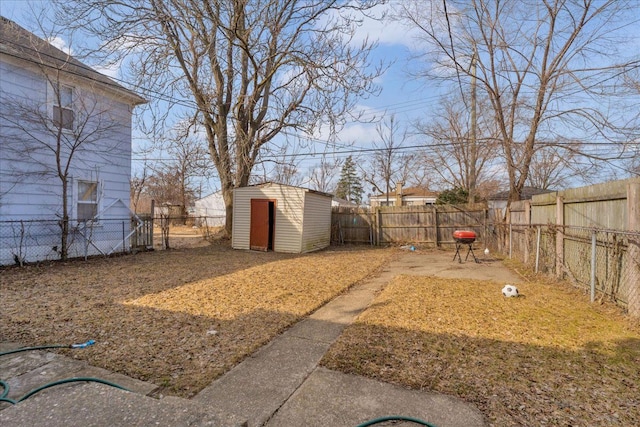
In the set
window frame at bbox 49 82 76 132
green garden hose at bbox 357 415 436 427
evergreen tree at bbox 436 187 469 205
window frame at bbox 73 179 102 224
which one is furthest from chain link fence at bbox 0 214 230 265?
evergreen tree at bbox 436 187 469 205

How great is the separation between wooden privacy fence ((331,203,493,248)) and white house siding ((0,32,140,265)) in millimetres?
8299

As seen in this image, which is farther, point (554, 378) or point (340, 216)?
point (340, 216)

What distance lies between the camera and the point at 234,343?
11.0 ft

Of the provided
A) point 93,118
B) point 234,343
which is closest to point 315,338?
point 234,343

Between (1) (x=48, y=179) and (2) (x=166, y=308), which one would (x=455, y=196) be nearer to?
(2) (x=166, y=308)

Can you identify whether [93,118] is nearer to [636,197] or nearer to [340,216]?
[340,216]

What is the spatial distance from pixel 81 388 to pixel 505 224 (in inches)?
432

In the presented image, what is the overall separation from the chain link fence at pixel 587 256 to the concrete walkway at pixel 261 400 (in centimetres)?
341

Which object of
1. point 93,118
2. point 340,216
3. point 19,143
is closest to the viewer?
point 19,143

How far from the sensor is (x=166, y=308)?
4.48 m

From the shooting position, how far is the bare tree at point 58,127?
739cm

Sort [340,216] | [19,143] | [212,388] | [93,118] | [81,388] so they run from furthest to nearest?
1. [340,216]
2. [93,118]
3. [19,143]
4. [212,388]
5. [81,388]

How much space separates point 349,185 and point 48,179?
3957cm

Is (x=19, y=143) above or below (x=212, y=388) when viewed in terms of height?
above
